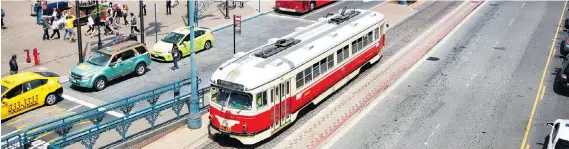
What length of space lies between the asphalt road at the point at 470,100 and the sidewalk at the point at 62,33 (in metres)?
15.9

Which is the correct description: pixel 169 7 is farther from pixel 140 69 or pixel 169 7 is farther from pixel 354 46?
pixel 354 46

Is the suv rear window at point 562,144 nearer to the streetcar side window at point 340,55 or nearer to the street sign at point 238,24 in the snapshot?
the streetcar side window at point 340,55

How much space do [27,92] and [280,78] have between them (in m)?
11.3

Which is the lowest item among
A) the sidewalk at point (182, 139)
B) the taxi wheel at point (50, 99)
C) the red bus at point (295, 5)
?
the sidewalk at point (182, 139)

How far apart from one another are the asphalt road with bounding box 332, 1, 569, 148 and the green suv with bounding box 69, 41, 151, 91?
11.8 metres

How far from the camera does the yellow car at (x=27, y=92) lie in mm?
24547

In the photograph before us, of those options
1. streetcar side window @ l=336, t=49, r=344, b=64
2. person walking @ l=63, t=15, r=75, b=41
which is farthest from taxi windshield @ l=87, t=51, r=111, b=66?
streetcar side window @ l=336, t=49, r=344, b=64

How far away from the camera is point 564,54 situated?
33.8 metres

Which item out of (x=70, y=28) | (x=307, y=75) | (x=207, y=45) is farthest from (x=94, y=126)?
(x=70, y=28)

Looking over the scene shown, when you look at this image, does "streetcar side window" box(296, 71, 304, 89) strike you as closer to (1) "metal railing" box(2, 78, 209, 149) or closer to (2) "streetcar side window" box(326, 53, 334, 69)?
(2) "streetcar side window" box(326, 53, 334, 69)

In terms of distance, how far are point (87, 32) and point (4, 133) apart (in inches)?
657

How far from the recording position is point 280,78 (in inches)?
832

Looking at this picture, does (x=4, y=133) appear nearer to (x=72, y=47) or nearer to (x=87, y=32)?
(x=72, y=47)

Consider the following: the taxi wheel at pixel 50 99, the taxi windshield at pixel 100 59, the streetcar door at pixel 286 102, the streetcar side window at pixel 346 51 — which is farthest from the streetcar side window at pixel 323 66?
the taxi wheel at pixel 50 99
